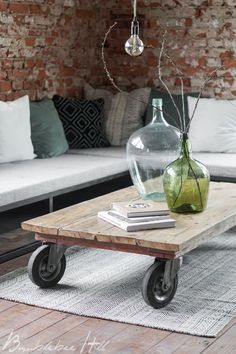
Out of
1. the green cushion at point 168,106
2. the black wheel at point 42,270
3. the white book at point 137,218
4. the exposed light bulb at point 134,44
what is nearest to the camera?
the white book at point 137,218

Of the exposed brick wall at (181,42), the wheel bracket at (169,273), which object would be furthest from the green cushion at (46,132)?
the wheel bracket at (169,273)

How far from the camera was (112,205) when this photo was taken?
4.38m

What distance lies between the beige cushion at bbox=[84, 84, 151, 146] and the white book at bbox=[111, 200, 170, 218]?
2710mm

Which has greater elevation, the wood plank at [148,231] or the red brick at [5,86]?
the red brick at [5,86]

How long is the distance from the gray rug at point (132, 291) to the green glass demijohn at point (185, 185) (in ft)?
1.48

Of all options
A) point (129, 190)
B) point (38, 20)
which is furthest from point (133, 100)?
point (129, 190)

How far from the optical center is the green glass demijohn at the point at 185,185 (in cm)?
443

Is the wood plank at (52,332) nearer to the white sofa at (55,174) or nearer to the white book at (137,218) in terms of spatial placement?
the white book at (137,218)

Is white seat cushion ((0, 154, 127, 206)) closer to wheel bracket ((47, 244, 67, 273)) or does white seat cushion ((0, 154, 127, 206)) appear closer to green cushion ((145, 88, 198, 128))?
wheel bracket ((47, 244, 67, 273))

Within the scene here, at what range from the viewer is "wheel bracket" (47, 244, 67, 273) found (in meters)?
4.38

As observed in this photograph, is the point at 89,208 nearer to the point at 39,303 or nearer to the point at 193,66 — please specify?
the point at 39,303

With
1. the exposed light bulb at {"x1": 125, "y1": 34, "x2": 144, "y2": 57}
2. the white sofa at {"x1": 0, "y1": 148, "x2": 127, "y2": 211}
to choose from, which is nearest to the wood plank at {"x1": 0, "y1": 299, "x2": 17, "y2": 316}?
the white sofa at {"x1": 0, "y1": 148, "x2": 127, "y2": 211}

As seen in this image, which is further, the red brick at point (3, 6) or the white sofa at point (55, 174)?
the red brick at point (3, 6)

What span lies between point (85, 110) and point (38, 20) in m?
0.90
